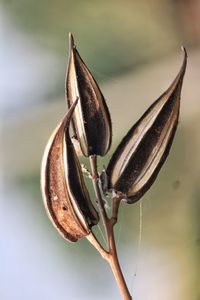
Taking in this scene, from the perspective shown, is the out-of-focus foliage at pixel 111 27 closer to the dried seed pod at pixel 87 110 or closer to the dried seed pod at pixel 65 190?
the dried seed pod at pixel 87 110

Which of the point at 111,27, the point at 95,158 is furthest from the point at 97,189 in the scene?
the point at 111,27

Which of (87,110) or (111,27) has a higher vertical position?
(111,27)

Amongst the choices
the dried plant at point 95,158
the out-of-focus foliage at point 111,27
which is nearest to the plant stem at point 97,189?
the dried plant at point 95,158

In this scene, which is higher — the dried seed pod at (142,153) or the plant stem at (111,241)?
the dried seed pod at (142,153)

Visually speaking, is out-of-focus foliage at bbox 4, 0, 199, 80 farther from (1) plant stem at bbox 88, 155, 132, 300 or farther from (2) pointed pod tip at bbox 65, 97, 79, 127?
(1) plant stem at bbox 88, 155, 132, 300

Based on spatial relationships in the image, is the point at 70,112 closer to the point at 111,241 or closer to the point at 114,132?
the point at 114,132
